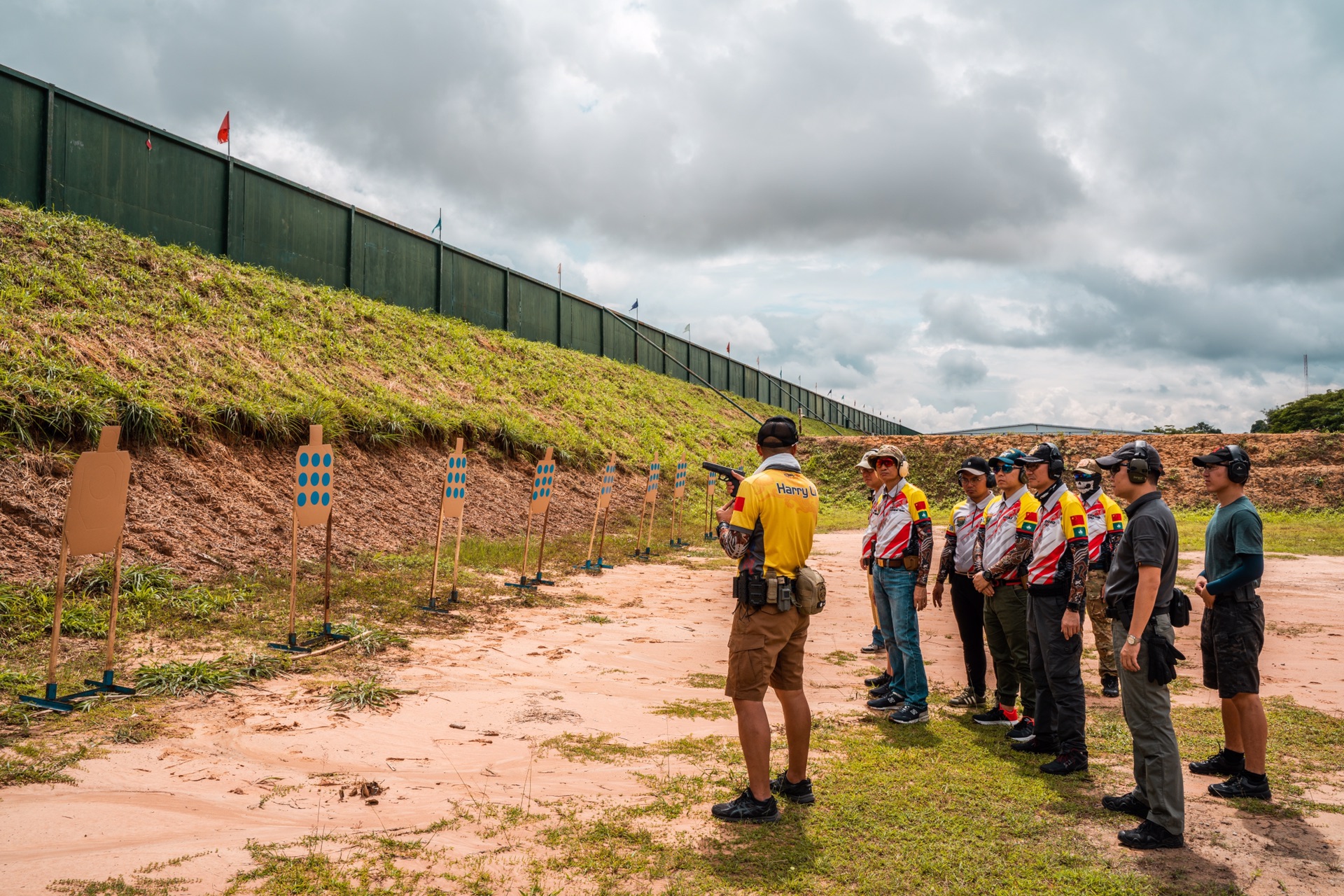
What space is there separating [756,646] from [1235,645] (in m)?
2.78

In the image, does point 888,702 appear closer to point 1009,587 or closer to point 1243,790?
point 1009,587

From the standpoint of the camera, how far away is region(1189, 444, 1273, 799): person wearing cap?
4.30 metres

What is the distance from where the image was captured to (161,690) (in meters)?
5.49

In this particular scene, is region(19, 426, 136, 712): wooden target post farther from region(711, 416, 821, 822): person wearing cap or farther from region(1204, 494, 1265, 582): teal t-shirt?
region(1204, 494, 1265, 582): teal t-shirt

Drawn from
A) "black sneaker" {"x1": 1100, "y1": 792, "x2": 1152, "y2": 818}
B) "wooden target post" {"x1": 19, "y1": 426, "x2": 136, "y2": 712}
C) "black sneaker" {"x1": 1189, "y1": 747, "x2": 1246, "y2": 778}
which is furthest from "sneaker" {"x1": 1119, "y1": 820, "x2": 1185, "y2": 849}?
"wooden target post" {"x1": 19, "y1": 426, "x2": 136, "y2": 712}

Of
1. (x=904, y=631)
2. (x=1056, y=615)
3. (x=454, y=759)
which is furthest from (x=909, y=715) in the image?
(x=454, y=759)

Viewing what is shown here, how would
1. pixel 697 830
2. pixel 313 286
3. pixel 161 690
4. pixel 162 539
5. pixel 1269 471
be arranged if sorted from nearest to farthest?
pixel 697 830, pixel 161 690, pixel 162 539, pixel 313 286, pixel 1269 471

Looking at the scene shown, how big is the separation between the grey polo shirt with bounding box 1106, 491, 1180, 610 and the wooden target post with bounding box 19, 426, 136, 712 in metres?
6.35

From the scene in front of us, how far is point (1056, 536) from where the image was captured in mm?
4918

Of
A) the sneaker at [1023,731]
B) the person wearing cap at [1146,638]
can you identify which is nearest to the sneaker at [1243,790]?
the person wearing cap at [1146,638]

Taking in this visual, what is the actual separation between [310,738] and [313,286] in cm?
1600

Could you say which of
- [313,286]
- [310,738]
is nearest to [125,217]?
[313,286]

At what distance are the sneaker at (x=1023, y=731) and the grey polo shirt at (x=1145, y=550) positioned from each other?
149 centimetres

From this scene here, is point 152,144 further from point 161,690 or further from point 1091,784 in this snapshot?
point 1091,784
